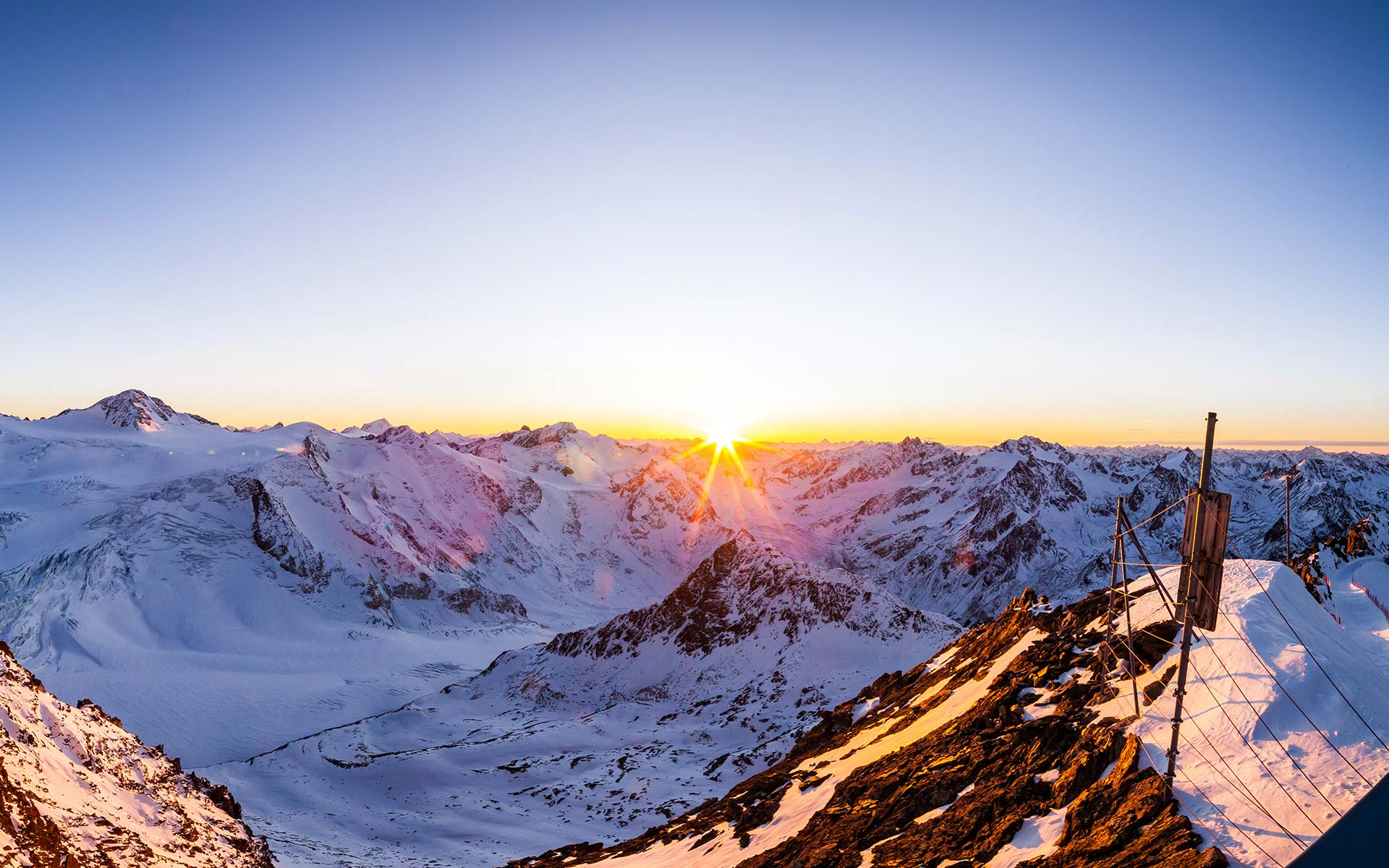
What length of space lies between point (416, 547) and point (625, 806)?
164 meters

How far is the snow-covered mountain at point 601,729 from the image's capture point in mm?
52312

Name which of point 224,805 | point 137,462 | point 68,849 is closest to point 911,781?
point 68,849

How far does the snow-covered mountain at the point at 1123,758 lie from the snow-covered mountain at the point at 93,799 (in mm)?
18033

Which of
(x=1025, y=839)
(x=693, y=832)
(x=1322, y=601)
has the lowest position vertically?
(x=693, y=832)

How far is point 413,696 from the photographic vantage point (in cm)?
11706

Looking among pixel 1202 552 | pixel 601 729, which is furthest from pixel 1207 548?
pixel 601 729

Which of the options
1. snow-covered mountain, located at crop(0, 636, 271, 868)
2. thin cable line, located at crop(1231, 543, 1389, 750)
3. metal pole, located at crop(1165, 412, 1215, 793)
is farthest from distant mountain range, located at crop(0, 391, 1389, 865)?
metal pole, located at crop(1165, 412, 1215, 793)

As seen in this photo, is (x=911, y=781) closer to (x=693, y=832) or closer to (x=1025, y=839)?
(x=1025, y=839)

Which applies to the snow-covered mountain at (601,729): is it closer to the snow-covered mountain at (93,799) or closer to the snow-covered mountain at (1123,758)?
the snow-covered mountain at (93,799)

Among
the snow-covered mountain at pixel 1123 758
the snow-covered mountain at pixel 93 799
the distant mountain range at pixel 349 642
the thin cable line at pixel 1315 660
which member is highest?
the thin cable line at pixel 1315 660

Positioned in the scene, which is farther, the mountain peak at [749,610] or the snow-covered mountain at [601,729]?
the mountain peak at [749,610]

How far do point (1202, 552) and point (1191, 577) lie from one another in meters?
0.54

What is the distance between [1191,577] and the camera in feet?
42.3

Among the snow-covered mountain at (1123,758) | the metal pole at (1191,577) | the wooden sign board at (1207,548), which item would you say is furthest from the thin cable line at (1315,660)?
the metal pole at (1191,577)
